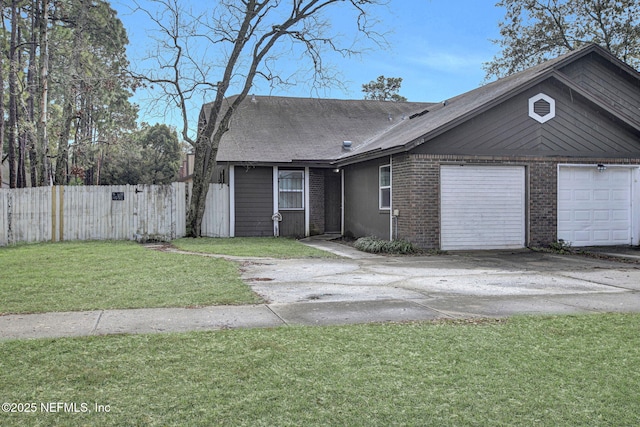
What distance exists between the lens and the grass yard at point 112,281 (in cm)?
695

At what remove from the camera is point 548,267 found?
37.3 ft

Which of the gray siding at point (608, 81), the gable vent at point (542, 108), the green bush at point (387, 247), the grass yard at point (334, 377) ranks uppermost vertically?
the gray siding at point (608, 81)

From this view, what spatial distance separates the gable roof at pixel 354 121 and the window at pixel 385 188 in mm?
669

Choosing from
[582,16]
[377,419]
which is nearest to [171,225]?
[377,419]

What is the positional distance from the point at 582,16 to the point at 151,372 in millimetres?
32194

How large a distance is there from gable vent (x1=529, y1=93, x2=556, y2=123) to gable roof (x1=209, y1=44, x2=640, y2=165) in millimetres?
518

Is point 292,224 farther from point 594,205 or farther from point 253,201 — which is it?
point 594,205

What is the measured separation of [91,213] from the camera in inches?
678

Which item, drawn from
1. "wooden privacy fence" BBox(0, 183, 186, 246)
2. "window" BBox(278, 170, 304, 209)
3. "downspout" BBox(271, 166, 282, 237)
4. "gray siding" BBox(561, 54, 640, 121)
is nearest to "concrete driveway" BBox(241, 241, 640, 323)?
"downspout" BBox(271, 166, 282, 237)

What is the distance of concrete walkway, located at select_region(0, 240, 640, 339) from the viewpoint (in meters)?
5.91

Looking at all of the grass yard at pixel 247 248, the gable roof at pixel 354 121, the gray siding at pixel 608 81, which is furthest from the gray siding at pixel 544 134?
the grass yard at pixel 247 248

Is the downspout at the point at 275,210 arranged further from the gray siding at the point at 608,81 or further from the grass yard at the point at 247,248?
the gray siding at the point at 608,81

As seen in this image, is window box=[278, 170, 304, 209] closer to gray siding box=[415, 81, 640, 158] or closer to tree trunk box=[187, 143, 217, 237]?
tree trunk box=[187, 143, 217, 237]

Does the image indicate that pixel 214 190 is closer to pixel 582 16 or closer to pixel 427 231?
pixel 427 231
